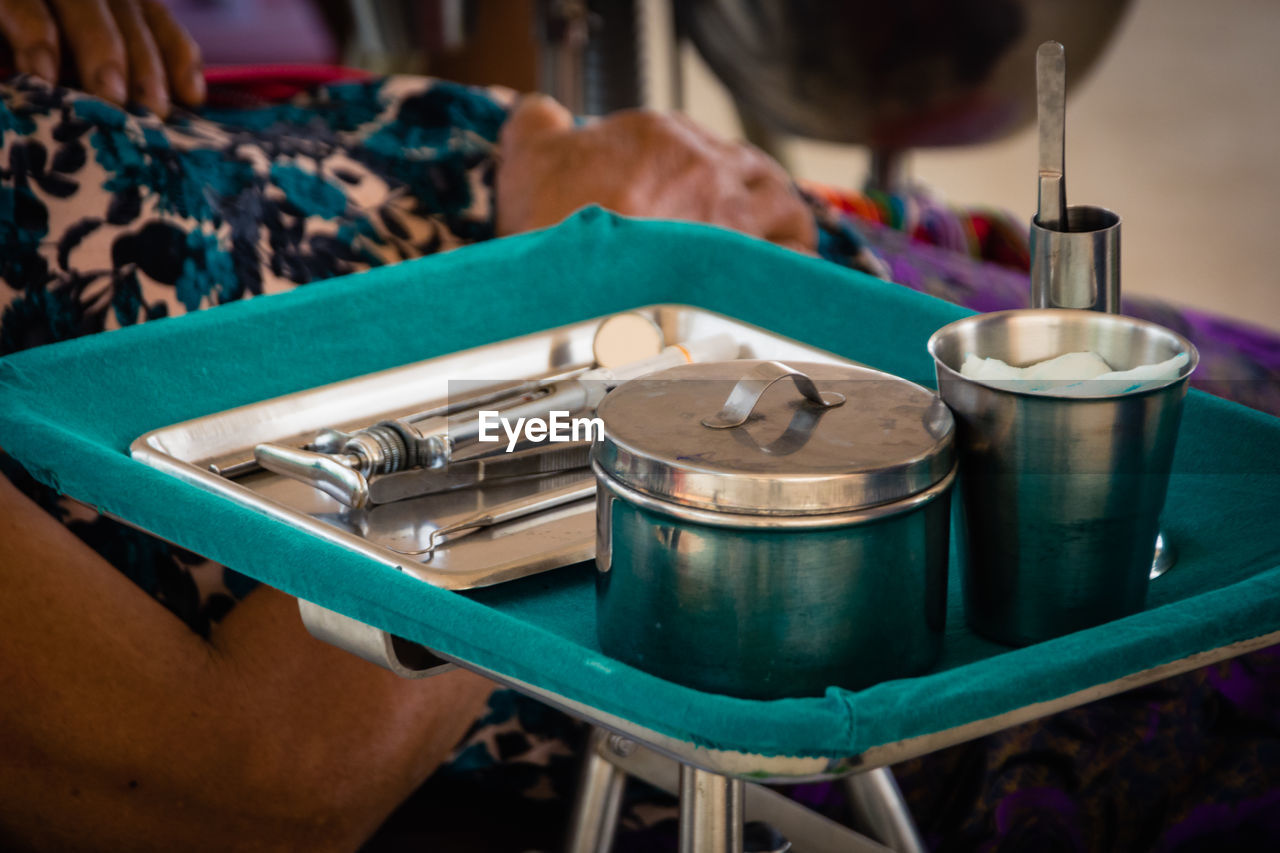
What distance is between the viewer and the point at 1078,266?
1.65ft

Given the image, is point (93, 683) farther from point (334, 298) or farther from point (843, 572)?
point (843, 572)

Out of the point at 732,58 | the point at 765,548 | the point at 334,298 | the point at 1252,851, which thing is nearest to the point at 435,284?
the point at 334,298

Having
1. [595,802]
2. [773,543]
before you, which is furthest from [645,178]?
[773,543]

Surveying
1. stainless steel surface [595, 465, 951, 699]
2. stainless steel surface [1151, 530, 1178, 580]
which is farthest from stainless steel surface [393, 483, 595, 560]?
stainless steel surface [1151, 530, 1178, 580]

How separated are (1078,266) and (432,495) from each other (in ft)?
0.89

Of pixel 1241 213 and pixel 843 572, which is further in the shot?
pixel 1241 213

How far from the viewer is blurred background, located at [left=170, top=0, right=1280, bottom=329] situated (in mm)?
2094

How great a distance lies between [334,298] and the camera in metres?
0.72

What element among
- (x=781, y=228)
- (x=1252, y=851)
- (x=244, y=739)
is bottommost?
(x=1252, y=851)

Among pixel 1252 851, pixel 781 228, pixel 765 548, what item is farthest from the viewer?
pixel 781 228

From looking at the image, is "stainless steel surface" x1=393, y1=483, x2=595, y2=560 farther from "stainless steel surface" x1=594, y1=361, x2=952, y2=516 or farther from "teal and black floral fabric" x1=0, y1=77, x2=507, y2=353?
"teal and black floral fabric" x1=0, y1=77, x2=507, y2=353

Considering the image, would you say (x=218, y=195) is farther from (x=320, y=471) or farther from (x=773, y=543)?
(x=773, y=543)

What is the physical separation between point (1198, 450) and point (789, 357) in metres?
0.21

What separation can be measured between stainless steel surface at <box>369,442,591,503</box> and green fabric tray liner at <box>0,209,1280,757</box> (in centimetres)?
8
